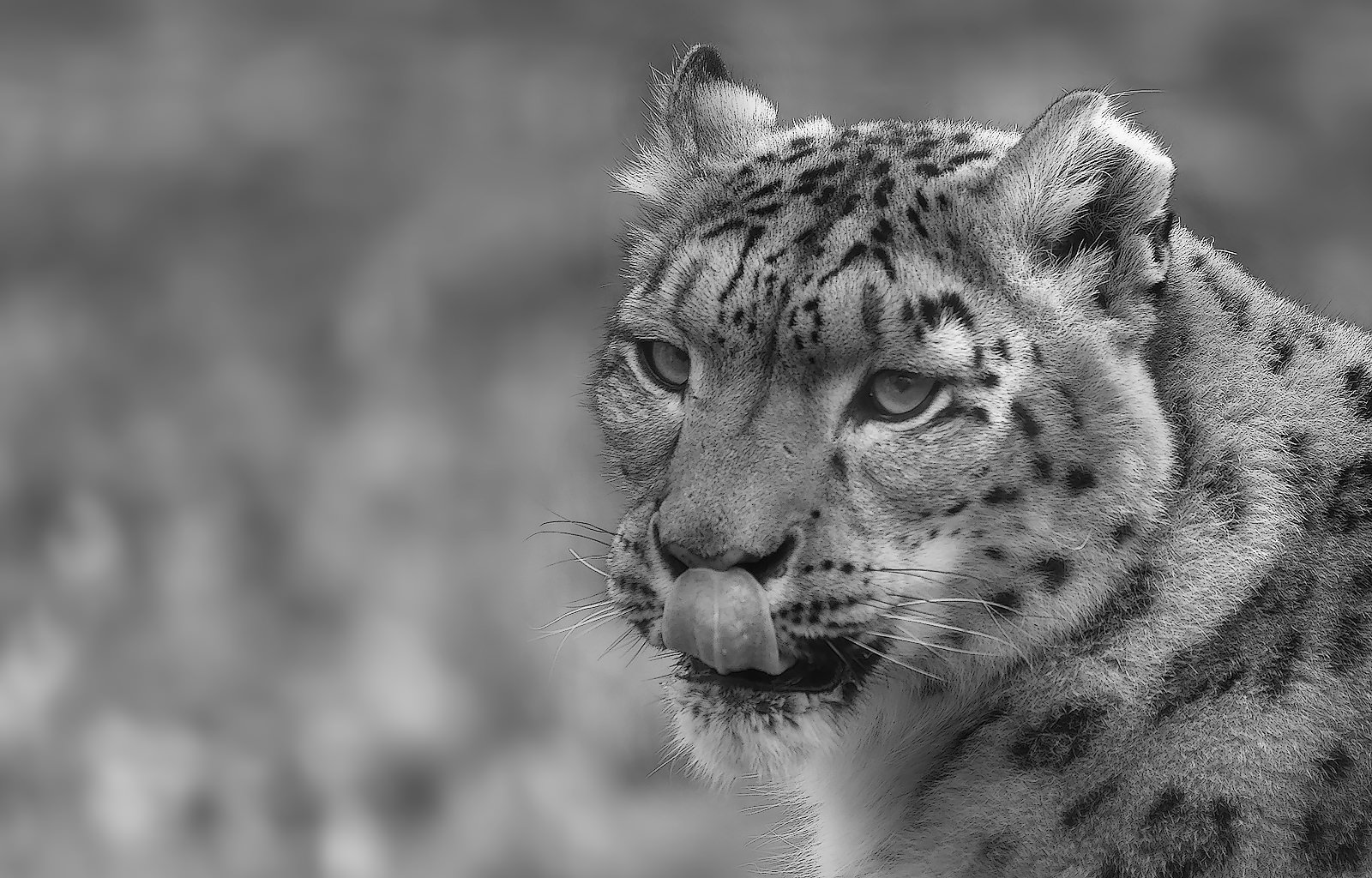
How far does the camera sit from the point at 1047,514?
3.70m

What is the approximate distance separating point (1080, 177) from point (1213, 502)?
867mm

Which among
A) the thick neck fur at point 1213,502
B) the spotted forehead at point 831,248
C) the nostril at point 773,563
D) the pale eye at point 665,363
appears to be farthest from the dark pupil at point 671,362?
the thick neck fur at point 1213,502

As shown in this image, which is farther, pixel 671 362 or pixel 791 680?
pixel 671 362

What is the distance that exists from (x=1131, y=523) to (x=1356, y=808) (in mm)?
798

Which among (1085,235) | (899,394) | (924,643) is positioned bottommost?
(924,643)

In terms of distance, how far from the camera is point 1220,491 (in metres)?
3.79

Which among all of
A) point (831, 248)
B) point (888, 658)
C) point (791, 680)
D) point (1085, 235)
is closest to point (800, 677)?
point (791, 680)

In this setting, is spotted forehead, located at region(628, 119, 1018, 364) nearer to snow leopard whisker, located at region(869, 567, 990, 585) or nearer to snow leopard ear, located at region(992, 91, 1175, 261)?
snow leopard ear, located at region(992, 91, 1175, 261)

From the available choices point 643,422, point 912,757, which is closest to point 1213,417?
point 912,757

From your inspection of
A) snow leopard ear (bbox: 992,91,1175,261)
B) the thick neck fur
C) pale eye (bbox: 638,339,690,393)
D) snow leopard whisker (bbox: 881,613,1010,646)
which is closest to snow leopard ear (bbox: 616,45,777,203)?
pale eye (bbox: 638,339,690,393)

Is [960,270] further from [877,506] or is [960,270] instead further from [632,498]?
[632,498]

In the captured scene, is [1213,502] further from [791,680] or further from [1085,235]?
[791,680]

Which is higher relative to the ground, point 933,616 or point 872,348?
point 872,348

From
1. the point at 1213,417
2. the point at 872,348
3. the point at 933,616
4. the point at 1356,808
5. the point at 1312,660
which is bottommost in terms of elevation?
the point at 1356,808
